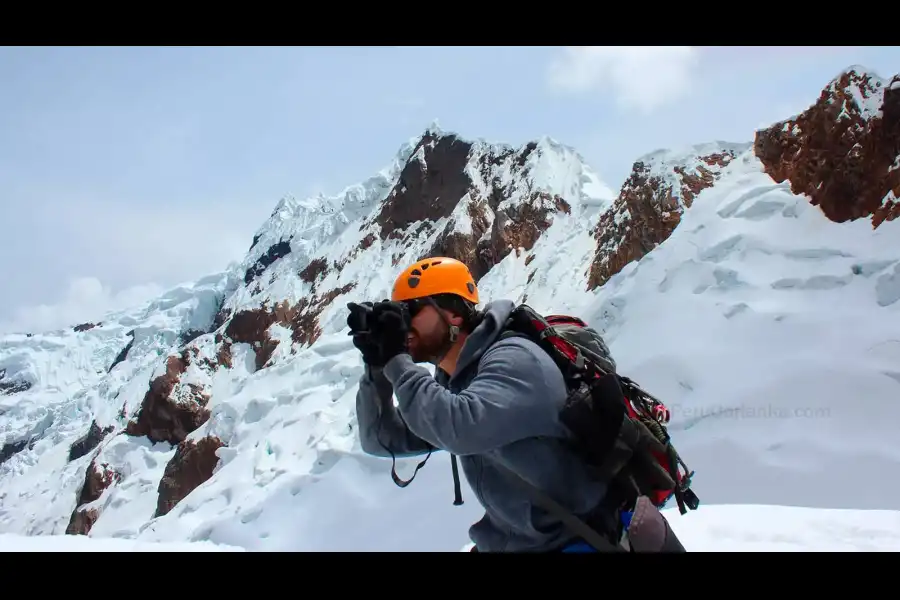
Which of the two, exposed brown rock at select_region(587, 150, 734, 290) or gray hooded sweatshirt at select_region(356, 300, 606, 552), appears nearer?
gray hooded sweatshirt at select_region(356, 300, 606, 552)

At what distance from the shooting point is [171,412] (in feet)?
174

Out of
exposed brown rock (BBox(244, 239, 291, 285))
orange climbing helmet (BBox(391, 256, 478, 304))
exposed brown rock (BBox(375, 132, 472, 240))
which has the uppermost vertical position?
exposed brown rock (BBox(244, 239, 291, 285))

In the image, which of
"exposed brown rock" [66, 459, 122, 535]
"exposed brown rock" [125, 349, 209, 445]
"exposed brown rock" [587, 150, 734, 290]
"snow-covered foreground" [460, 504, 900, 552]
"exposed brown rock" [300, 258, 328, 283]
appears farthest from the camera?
"exposed brown rock" [300, 258, 328, 283]

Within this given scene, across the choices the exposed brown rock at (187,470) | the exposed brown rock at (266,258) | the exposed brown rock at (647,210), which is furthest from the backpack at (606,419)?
the exposed brown rock at (266,258)

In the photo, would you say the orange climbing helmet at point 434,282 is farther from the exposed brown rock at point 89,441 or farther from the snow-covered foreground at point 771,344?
the exposed brown rock at point 89,441

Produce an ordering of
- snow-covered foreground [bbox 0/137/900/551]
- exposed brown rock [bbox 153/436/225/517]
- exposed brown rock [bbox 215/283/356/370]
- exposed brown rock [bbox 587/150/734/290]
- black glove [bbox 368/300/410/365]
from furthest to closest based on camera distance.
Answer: exposed brown rock [bbox 215/283/356/370] < exposed brown rock [bbox 153/436/225/517] < exposed brown rock [bbox 587/150/734/290] < snow-covered foreground [bbox 0/137/900/551] < black glove [bbox 368/300/410/365]

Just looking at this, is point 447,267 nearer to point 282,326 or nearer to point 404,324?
point 404,324

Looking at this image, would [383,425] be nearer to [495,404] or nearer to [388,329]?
[388,329]

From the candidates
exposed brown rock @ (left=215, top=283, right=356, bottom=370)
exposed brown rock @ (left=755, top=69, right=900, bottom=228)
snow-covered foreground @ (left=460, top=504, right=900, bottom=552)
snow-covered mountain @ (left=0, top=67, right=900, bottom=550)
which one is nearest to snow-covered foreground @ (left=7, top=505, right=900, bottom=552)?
snow-covered foreground @ (left=460, top=504, right=900, bottom=552)

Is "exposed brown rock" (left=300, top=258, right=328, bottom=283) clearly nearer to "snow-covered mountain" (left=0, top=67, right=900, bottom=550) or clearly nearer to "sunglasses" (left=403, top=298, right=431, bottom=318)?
"snow-covered mountain" (left=0, top=67, right=900, bottom=550)

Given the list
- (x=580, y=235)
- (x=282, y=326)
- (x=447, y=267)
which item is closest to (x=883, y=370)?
(x=447, y=267)

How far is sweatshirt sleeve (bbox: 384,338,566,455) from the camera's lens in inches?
66.4

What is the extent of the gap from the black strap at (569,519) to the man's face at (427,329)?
598 millimetres
